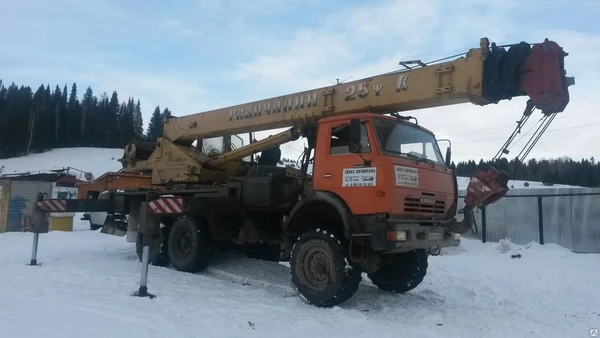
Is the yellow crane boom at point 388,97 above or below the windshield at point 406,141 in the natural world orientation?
above

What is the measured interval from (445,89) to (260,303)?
423 centimetres

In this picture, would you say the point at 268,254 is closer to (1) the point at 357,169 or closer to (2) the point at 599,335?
(1) the point at 357,169

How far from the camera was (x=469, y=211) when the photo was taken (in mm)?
7828

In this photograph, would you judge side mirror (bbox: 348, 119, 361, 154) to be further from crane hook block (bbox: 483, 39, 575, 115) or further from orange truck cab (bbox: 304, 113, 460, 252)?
crane hook block (bbox: 483, 39, 575, 115)

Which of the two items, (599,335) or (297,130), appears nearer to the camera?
(599,335)

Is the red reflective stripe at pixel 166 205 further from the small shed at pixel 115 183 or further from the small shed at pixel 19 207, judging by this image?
the small shed at pixel 19 207

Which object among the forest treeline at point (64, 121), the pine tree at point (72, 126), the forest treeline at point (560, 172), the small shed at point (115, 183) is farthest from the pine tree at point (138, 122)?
the small shed at point (115, 183)

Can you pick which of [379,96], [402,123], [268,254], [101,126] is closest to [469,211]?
[402,123]

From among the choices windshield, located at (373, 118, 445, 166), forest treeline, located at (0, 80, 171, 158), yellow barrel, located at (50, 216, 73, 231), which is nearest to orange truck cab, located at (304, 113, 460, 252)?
windshield, located at (373, 118, 445, 166)

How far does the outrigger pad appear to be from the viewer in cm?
752

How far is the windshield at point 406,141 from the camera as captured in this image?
24.3ft

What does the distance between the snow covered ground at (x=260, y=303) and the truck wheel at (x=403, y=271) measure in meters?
0.22

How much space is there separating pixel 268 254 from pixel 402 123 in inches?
188

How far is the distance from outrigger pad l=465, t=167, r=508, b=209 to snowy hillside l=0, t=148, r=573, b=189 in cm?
5872
